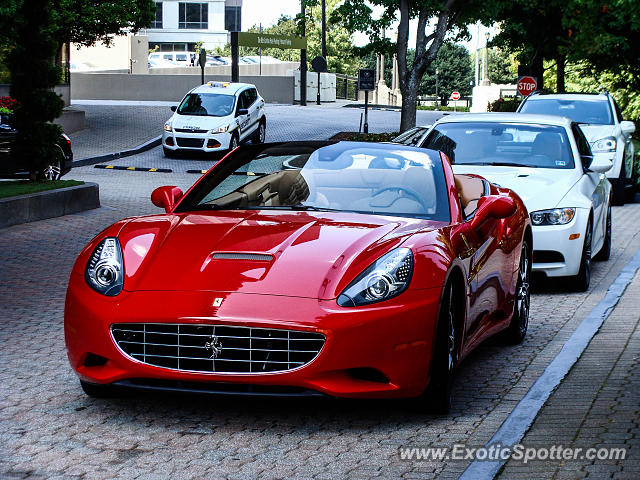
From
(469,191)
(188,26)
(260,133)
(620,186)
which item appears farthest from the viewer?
(188,26)

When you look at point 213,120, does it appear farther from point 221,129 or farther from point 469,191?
point 469,191

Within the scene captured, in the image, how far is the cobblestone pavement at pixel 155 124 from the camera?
32875 mm

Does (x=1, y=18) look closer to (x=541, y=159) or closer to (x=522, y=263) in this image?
(x=541, y=159)

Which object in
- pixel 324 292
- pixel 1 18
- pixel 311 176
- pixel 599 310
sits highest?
pixel 1 18

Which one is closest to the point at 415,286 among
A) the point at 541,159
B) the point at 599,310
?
the point at 599,310

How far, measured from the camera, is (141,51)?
217ft

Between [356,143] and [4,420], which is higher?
[356,143]

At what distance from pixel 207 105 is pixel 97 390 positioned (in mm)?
25455

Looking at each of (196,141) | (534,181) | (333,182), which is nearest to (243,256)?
(333,182)

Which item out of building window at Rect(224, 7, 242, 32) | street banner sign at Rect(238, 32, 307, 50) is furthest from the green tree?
building window at Rect(224, 7, 242, 32)

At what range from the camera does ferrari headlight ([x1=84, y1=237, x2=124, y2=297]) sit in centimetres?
564

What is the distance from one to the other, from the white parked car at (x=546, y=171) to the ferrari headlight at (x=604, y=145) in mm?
6717

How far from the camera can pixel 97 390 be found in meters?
5.91

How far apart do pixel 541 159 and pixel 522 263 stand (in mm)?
3057
